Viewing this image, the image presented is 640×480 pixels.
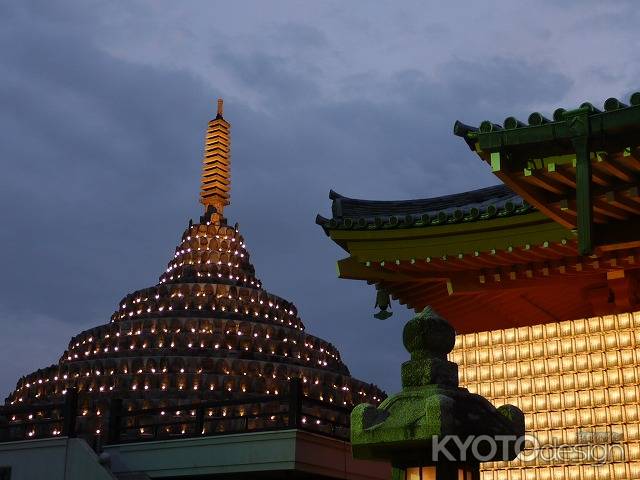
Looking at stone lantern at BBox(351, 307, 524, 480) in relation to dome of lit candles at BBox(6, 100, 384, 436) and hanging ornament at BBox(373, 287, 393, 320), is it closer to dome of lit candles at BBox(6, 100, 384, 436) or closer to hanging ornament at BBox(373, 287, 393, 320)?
hanging ornament at BBox(373, 287, 393, 320)

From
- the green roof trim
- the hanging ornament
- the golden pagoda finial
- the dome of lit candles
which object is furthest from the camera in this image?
the golden pagoda finial

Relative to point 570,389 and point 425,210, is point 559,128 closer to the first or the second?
point 570,389

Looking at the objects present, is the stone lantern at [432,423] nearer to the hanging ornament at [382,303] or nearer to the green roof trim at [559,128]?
the green roof trim at [559,128]

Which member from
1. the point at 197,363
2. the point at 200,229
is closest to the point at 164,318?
the point at 197,363

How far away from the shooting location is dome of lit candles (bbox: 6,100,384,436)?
30391 mm

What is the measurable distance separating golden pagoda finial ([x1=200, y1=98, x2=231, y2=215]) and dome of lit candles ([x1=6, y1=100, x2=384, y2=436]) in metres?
4.43

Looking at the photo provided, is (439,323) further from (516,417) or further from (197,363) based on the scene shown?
(197,363)

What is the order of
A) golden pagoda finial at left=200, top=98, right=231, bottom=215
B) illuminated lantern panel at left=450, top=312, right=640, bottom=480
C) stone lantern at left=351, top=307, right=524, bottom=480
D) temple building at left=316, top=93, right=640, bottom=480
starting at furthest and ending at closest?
golden pagoda finial at left=200, top=98, right=231, bottom=215 < illuminated lantern panel at left=450, top=312, right=640, bottom=480 < temple building at left=316, top=93, right=640, bottom=480 < stone lantern at left=351, top=307, right=524, bottom=480

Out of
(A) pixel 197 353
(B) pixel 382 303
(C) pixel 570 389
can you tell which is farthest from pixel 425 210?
(A) pixel 197 353

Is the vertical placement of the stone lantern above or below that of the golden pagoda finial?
below

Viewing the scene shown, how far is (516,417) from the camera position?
296 inches

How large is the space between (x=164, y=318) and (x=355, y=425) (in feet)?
89.6

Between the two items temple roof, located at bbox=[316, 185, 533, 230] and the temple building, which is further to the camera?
temple roof, located at bbox=[316, 185, 533, 230]

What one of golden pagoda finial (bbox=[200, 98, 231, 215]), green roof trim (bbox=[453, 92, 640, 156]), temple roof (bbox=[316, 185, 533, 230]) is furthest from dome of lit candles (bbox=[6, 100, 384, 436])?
green roof trim (bbox=[453, 92, 640, 156])
